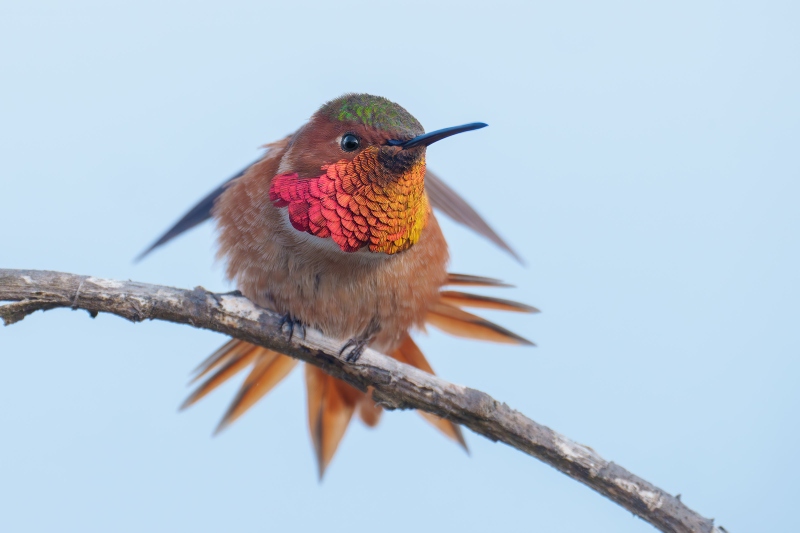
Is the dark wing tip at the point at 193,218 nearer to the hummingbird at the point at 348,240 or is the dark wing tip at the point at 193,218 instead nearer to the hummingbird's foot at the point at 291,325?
the hummingbird at the point at 348,240

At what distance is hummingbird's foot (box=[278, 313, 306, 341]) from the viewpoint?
2.64m

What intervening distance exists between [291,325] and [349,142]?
0.59 meters

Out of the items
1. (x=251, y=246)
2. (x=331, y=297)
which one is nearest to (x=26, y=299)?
(x=251, y=246)

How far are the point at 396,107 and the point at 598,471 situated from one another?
115cm

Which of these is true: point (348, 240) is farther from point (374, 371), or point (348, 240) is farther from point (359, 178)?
point (374, 371)

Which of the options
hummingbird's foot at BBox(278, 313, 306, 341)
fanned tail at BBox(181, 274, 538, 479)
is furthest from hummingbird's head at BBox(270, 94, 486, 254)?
fanned tail at BBox(181, 274, 538, 479)

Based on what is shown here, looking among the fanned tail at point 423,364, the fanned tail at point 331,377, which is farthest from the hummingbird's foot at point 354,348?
the fanned tail at point 423,364

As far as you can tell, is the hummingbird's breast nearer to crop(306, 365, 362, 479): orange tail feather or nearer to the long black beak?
the long black beak

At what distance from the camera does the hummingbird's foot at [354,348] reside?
2.64 metres

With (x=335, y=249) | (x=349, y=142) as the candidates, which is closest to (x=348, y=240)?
(x=335, y=249)

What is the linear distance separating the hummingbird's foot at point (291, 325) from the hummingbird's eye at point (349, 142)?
545 millimetres

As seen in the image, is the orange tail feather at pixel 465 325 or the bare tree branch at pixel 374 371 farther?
the orange tail feather at pixel 465 325

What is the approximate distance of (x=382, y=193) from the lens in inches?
95.4

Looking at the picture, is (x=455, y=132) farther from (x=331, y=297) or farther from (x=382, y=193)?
(x=331, y=297)
